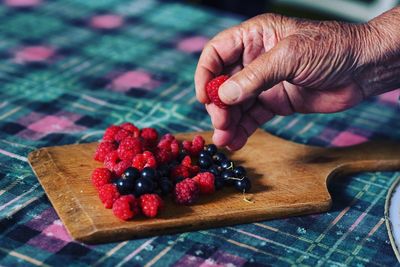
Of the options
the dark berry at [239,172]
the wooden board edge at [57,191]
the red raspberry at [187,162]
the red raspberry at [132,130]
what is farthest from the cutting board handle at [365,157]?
the wooden board edge at [57,191]

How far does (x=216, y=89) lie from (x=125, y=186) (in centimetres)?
32

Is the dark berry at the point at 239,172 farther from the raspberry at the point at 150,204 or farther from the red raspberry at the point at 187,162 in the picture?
the raspberry at the point at 150,204

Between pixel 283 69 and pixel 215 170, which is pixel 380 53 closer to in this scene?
pixel 283 69

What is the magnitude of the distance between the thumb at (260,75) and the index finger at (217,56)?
0.17 metres

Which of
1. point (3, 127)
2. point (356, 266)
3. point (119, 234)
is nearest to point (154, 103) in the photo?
point (3, 127)

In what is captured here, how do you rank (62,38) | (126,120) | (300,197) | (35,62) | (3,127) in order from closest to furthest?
(300,197) → (3,127) → (126,120) → (35,62) → (62,38)

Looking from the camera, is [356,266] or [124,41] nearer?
[356,266]

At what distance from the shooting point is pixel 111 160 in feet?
4.46

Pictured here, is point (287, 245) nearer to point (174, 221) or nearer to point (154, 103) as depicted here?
point (174, 221)

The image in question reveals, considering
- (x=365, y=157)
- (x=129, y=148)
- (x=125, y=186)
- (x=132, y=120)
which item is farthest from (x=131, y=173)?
(x=365, y=157)

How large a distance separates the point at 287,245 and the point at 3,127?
785 millimetres

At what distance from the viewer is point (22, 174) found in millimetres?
1368

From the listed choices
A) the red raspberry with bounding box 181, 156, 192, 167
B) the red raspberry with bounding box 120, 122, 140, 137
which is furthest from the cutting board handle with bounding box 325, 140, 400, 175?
the red raspberry with bounding box 120, 122, 140, 137

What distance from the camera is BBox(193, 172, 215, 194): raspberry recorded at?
1298 mm
